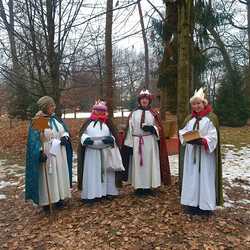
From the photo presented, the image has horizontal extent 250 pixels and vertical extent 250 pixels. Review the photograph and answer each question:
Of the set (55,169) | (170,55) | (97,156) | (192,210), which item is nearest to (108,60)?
(170,55)

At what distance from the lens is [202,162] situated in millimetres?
6062

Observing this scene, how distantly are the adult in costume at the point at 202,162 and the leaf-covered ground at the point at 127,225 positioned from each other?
0.31 metres

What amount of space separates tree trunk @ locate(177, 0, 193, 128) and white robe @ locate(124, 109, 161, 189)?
2.44 feet

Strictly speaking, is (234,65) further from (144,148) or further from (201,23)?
(144,148)

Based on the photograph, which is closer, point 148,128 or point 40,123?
point 40,123

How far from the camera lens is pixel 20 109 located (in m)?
23.3

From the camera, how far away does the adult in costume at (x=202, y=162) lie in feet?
19.8

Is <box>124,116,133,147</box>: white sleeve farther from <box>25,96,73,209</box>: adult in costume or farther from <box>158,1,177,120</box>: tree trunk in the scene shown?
<box>158,1,177,120</box>: tree trunk

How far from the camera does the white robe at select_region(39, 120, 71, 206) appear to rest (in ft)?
21.8

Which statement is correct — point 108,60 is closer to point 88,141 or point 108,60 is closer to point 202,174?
point 88,141

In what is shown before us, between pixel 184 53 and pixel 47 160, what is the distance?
118 inches

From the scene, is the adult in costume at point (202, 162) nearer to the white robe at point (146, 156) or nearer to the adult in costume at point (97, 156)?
the white robe at point (146, 156)

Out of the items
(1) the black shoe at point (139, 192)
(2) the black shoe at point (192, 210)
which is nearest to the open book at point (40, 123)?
(1) the black shoe at point (139, 192)

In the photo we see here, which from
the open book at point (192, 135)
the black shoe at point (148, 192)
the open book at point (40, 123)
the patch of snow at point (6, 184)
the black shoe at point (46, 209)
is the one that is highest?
the open book at point (40, 123)
